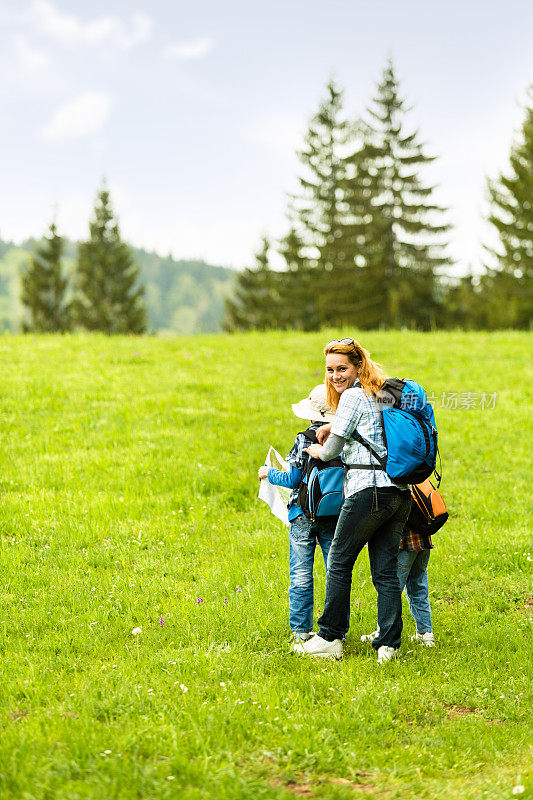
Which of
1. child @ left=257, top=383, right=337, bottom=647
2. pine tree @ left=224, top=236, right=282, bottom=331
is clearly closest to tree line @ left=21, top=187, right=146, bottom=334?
pine tree @ left=224, top=236, right=282, bottom=331

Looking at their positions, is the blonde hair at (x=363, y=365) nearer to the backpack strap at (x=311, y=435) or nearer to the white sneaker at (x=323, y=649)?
the backpack strap at (x=311, y=435)

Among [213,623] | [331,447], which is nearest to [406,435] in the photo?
[331,447]

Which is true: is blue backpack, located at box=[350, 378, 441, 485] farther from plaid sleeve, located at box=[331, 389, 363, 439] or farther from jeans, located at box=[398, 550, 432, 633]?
jeans, located at box=[398, 550, 432, 633]

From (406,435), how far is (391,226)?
4106 cm

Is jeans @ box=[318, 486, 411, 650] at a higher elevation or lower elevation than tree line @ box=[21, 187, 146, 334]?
lower

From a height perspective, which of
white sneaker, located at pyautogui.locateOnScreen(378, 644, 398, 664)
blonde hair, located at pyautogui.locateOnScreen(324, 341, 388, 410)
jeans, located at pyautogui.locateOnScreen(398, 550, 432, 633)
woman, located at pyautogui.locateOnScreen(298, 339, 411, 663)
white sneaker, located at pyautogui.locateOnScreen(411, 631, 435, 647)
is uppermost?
blonde hair, located at pyautogui.locateOnScreen(324, 341, 388, 410)

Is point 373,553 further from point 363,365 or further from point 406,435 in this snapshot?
point 363,365

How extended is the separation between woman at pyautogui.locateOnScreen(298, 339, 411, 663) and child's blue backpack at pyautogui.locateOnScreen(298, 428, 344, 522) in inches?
7.9

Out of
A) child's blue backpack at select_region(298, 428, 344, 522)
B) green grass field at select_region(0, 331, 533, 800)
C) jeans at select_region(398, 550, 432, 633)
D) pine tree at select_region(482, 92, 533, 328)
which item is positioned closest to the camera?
green grass field at select_region(0, 331, 533, 800)

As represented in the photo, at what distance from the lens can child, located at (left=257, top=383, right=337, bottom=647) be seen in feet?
18.0

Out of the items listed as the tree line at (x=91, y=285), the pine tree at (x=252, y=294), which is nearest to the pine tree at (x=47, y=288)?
the tree line at (x=91, y=285)

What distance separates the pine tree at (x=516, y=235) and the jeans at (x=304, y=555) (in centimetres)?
3853

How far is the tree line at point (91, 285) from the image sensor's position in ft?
218

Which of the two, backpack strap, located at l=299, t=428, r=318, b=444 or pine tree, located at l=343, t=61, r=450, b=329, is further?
pine tree, located at l=343, t=61, r=450, b=329
